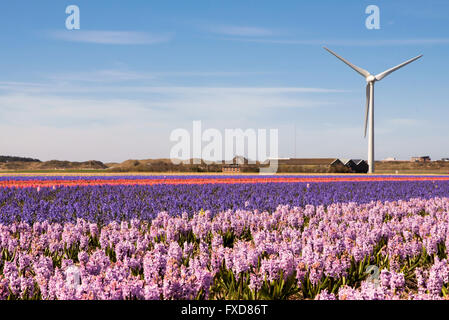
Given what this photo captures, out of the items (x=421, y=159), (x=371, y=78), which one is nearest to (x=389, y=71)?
(x=371, y=78)

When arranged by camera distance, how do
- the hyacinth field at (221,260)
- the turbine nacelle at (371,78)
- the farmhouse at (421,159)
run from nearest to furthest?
1. the hyacinth field at (221,260)
2. the turbine nacelle at (371,78)
3. the farmhouse at (421,159)

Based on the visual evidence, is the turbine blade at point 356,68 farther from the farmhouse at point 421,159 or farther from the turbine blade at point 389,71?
the farmhouse at point 421,159

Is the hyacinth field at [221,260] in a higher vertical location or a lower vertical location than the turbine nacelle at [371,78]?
lower

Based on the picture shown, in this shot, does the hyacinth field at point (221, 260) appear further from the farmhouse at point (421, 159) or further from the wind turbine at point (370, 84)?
the farmhouse at point (421, 159)

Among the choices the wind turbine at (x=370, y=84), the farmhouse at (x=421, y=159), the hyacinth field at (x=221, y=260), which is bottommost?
the hyacinth field at (x=221, y=260)

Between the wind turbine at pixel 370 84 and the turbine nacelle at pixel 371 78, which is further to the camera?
the turbine nacelle at pixel 371 78

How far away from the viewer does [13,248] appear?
29.7 ft

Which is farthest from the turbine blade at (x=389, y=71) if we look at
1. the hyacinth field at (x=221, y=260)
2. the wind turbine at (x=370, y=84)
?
the hyacinth field at (x=221, y=260)

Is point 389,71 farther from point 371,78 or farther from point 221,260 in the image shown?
point 221,260

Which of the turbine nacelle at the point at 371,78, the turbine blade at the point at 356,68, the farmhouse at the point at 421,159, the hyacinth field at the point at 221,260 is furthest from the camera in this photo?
the farmhouse at the point at 421,159

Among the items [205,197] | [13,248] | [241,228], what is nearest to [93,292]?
[13,248]
